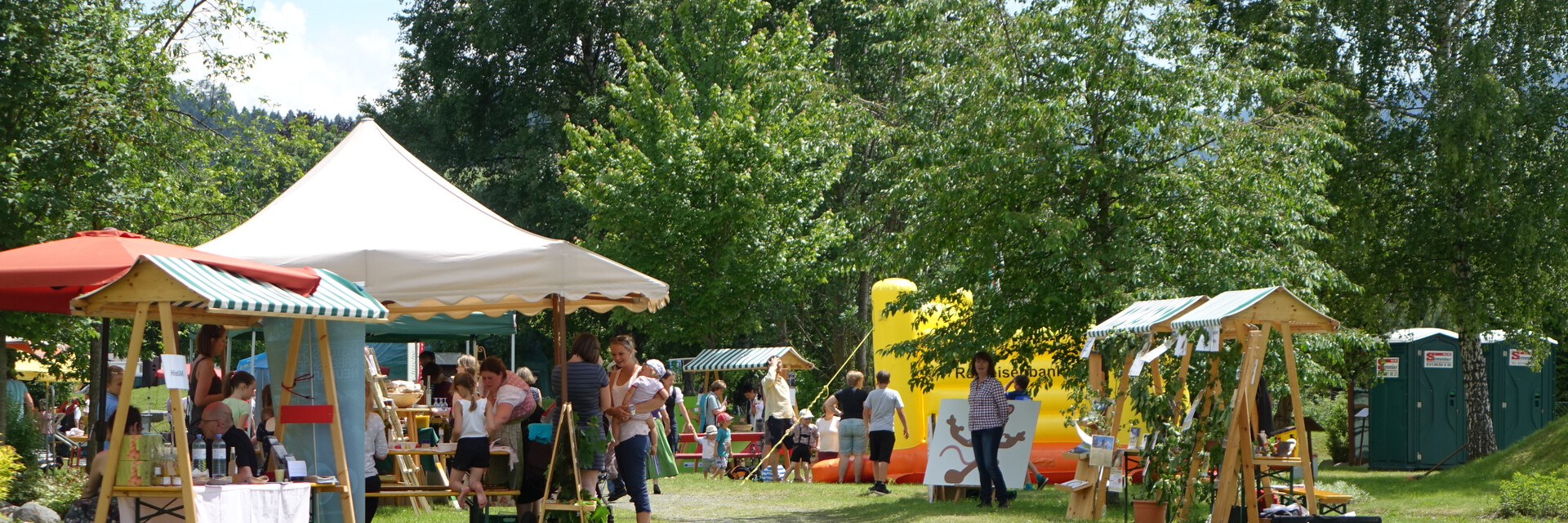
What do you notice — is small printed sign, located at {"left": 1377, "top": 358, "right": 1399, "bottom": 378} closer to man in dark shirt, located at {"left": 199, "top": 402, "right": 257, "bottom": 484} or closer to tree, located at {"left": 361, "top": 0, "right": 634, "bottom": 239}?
tree, located at {"left": 361, "top": 0, "right": 634, "bottom": 239}

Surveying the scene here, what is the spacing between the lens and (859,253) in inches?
562

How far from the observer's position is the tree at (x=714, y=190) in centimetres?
2361

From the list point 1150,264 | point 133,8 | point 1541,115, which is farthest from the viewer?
point 1541,115

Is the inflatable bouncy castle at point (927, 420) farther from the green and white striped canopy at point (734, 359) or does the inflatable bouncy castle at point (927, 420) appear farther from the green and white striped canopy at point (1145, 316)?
the green and white striped canopy at point (734, 359)

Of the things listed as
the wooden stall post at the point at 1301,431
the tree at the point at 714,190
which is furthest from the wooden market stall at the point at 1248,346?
the tree at the point at 714,190

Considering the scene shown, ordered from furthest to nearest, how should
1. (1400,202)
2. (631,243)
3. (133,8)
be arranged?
(631,243) → (1400,202) → (133,8)

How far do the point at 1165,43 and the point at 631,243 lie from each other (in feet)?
41.6

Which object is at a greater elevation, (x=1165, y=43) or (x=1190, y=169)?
(x=1165, y=43)

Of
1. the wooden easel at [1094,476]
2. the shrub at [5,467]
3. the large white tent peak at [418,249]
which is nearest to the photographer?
the large white tent peak at [418,249]

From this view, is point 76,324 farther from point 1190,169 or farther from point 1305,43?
point 1305,43

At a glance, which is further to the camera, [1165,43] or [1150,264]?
[1165,43]

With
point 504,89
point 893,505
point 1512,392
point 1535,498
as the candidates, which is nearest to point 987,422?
point 893,505

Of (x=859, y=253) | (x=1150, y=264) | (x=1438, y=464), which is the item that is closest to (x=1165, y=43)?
(x=1150, y=264)

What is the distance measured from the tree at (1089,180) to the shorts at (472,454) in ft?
17.6
